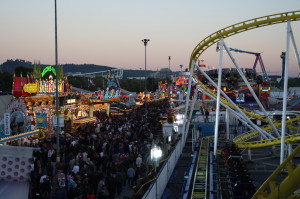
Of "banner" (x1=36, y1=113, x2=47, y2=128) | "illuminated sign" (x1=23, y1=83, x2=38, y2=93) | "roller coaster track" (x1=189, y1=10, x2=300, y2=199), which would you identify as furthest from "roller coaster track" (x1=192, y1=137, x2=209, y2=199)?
"illuminated sign" (x1=23, y1=83, x2=38, y2=93)

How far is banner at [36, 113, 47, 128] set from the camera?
24.5 m

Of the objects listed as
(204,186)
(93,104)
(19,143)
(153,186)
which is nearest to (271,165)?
(204,186)

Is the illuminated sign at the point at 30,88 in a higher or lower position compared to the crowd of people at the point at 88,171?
higher

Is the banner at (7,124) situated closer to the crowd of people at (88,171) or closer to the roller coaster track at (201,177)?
the crowd of people at (88,171)

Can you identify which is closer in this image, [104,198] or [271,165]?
[104,198]

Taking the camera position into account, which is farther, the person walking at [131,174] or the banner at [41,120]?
the banner at [41,120]

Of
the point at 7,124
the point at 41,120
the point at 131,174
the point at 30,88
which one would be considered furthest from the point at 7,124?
the point at 131,174

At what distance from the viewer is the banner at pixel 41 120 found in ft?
80.5

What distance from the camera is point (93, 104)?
36.6 meters

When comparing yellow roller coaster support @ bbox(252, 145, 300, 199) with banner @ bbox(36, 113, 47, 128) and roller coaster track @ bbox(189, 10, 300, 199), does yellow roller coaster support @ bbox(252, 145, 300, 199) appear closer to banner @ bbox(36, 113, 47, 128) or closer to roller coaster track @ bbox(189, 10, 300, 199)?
roller coaster track @ bbox(189, 10, 300, 199)

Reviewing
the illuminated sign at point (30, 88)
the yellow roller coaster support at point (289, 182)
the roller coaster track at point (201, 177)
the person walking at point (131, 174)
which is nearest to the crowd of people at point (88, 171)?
the person walking at point (131, 174)

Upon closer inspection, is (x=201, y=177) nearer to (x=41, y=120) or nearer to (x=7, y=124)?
(x=7, y=124)

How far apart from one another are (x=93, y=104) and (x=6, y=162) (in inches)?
1270

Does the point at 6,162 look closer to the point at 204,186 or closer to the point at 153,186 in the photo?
the point at 153,186
